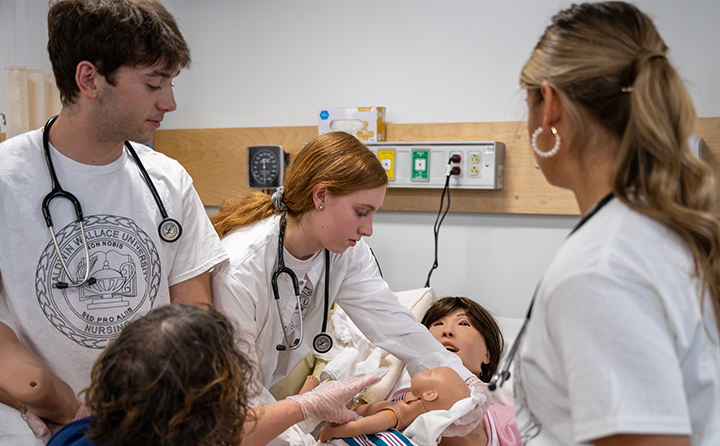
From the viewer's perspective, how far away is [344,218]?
5.45ft

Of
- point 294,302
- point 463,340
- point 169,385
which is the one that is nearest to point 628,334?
point 169,385

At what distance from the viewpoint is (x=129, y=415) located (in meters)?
0.83

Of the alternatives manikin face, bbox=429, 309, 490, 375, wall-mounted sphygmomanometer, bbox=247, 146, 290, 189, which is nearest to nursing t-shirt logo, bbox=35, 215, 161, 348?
manikin face, bbox=429, 309, 490, 375

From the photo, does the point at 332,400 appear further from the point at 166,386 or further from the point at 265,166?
the point at 265,166

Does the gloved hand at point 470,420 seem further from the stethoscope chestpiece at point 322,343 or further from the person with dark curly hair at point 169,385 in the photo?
the person with dark curly hair at point 169,385

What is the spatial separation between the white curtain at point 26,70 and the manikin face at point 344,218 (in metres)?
1.46

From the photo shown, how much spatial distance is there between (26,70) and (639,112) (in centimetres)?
244

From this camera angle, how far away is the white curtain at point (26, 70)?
2.25 metres

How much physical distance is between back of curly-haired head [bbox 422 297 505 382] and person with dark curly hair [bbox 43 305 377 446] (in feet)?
4.81

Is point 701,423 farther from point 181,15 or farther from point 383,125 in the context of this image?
point 181,15

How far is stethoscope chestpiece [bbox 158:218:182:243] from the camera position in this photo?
4.58 ft

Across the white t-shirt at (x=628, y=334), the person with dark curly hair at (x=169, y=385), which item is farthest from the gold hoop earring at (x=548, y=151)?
the person with dark curly hair at (x=169, y=385)

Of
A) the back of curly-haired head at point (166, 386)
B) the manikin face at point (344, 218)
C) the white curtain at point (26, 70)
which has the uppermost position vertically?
the white curtain at point (26, 70)

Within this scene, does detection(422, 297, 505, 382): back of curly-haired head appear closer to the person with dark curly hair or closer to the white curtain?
the person with dark curly hair
